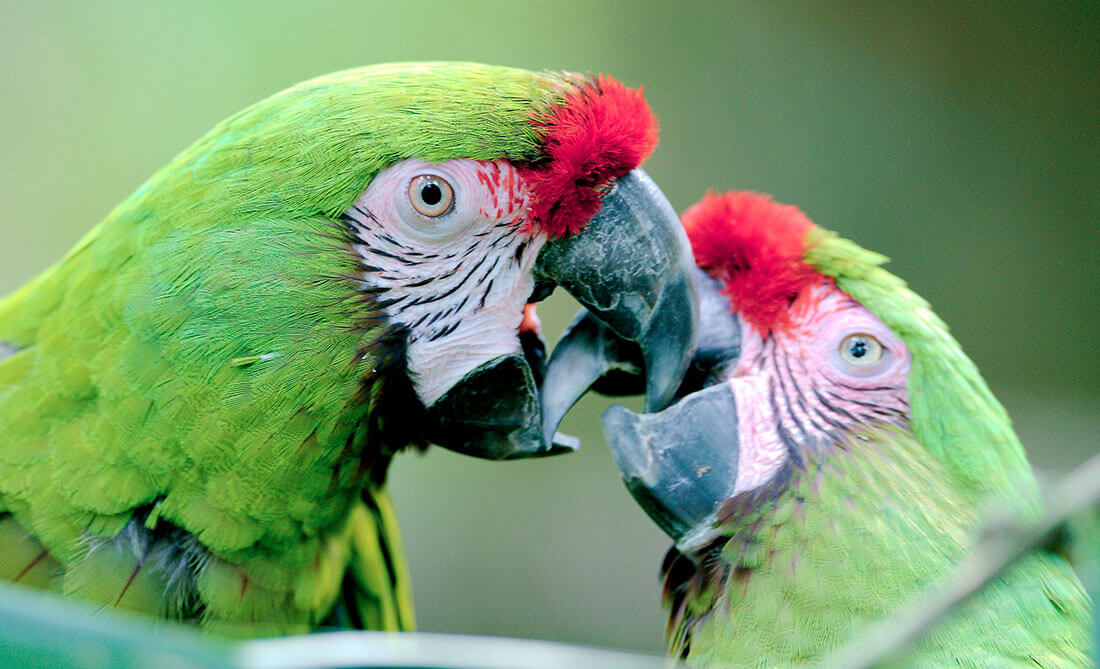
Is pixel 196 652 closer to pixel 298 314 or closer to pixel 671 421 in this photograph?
pixel 298 314

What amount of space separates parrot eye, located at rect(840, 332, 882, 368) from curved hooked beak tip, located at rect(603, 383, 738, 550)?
19 centimetres

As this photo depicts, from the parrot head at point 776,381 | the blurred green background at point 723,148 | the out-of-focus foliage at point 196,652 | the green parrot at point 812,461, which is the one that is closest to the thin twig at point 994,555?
the out-of-focus foliage at point 196,652

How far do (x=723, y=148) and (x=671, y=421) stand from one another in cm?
263

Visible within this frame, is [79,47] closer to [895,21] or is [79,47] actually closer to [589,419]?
[589,419]

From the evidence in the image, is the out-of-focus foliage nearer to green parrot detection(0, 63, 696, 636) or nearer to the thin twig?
the thin twig

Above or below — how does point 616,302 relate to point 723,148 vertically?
below

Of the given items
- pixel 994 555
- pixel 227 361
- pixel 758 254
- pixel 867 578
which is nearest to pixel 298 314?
pixel 227 361

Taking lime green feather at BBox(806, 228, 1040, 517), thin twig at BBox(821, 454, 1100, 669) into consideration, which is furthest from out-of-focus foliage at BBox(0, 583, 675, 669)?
lime green feather at BBox(806, 228, 1040, 517)

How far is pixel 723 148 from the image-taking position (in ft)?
12.3

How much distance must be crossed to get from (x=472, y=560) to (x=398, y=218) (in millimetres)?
2719

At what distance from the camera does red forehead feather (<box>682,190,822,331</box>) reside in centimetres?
138

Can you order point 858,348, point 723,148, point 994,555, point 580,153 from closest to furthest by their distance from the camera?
point 994,555 < point 580,153 < point 858,348 < point 723,148

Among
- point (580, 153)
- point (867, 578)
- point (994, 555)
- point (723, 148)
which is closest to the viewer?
point (994, 555)

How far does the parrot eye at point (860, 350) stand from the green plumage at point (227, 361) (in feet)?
1.75
